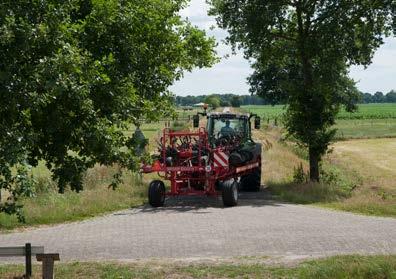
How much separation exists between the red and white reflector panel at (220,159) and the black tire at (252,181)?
3676 millimetres

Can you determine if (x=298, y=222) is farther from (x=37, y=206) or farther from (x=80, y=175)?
(x=80, y=175)

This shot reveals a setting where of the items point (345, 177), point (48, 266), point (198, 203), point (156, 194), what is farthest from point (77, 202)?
point (345, 177)

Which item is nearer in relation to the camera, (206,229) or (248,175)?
(206,229)

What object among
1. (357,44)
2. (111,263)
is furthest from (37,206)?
(357,44)

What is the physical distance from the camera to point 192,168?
16.8 metres

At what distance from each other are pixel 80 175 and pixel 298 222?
24.0ft

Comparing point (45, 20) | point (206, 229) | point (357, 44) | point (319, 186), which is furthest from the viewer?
point (357, 44)

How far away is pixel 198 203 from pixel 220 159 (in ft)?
5.07

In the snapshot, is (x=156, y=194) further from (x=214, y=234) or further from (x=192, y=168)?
(x=214, y=234)

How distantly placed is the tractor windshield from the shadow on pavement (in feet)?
6.52

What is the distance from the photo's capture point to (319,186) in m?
19.8

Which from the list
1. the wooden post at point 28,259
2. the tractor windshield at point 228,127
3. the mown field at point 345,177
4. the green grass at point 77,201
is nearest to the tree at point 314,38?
the mown field at point 345,177

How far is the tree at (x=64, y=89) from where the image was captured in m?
6.38

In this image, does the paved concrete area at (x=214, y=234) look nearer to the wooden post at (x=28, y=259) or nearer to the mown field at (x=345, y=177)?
the mown field at (x=345, y=177)
